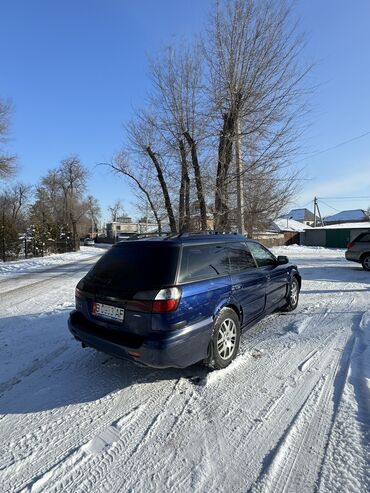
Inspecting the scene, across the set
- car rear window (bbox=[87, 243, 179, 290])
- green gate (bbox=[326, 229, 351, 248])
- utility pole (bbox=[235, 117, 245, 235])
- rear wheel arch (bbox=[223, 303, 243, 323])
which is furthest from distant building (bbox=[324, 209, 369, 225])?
car rear window (bbox=[87, 243, 179, 290])

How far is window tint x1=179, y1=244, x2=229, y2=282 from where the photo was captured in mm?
3754

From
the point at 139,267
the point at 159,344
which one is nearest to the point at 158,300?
the point at 159,344

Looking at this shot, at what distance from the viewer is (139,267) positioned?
379 centimetres

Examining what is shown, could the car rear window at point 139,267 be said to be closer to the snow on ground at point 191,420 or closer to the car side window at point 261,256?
the snow on ground at point 191,420

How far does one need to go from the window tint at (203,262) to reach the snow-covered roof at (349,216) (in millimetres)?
88628

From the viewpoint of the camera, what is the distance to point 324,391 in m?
3.44

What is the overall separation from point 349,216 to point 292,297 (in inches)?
3592

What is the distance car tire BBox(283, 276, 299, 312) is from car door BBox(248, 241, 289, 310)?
336mm

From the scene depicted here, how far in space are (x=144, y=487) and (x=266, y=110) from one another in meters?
14.1

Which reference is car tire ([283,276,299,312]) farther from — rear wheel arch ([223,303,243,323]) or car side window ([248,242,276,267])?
rear wheel arch ([223,303,243,323])

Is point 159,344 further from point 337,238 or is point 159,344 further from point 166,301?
point 337,238

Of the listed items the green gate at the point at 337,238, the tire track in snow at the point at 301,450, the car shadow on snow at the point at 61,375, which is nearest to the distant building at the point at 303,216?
the green gate at the point at 337,238

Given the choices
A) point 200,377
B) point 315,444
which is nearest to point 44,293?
point 200,377

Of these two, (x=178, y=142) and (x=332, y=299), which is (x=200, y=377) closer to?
(x=332, y=299)
